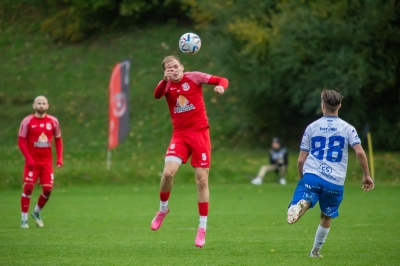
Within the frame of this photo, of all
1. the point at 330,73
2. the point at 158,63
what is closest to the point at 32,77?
the point at 158,63

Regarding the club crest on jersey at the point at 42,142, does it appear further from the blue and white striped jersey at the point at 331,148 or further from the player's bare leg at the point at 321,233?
the blue and white striped jersey at the point at 331,148

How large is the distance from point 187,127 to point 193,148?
0.31 metres

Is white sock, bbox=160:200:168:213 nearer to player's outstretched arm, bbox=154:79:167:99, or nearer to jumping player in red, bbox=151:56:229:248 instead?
jumping player in red, bbox=151:56:229:248

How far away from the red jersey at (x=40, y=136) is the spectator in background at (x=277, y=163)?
12.0 meters

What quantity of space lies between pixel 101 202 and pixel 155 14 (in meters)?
23.2

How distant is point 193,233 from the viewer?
13.0m

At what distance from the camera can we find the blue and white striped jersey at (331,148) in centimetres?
898

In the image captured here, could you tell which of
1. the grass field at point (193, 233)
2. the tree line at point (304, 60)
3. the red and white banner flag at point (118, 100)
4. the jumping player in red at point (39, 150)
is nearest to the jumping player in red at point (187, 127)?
the grass field at point (193, 233)

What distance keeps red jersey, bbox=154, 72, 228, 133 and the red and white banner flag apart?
14.7 m

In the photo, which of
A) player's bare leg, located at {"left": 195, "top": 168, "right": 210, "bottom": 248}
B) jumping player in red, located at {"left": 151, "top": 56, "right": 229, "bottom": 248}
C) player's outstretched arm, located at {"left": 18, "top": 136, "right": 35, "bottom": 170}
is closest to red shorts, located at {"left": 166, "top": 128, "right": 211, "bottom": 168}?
jumping player in red, located at {"left": 151, "top": 56, "right": 229, "bottom": 248}

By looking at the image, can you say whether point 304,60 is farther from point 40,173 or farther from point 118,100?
point 40,173

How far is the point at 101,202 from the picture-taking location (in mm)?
20016

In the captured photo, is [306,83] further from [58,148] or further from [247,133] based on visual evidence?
[58,148]

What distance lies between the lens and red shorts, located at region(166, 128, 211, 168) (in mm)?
10492
